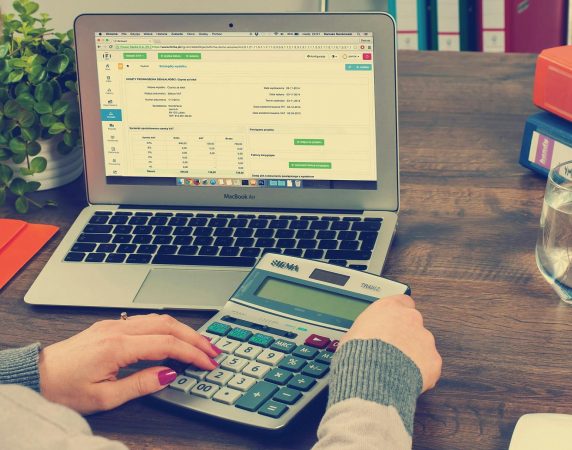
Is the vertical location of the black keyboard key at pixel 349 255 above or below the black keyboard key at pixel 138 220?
below

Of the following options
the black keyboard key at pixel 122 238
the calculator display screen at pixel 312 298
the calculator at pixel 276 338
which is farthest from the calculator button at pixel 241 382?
the black keyboard key at pixel 122 238

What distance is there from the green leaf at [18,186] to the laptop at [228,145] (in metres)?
0.10

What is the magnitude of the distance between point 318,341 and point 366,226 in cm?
27

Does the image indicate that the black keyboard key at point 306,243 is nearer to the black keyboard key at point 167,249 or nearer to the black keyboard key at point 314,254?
the black keyboard key at point 314,254

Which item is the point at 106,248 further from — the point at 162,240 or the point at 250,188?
the point at 250,188

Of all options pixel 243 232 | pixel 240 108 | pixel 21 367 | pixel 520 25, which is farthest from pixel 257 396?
pixel 520 25

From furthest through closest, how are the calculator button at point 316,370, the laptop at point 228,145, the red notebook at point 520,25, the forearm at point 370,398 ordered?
1. the red notebook at point 520,25
2. the laptop at point 228,145
3. the calculator button at point 316,370
4. the forearm at point 370,398

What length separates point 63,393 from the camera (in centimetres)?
84

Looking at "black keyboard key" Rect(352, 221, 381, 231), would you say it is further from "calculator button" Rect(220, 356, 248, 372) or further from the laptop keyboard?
"calculator button" Rect(220, 356, 248, 372)

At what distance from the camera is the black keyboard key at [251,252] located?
1062mm

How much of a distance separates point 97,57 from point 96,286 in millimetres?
309

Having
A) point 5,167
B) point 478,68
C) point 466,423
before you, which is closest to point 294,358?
point 466,423

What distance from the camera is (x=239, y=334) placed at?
Answer: 2.91ft

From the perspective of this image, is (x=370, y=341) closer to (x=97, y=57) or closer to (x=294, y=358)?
(x=294, y=358)
